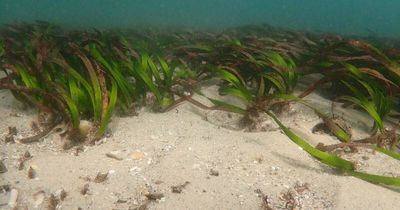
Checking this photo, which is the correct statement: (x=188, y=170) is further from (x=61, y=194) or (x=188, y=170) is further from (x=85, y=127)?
(x=85, y=127)

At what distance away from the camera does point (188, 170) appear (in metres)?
2.41

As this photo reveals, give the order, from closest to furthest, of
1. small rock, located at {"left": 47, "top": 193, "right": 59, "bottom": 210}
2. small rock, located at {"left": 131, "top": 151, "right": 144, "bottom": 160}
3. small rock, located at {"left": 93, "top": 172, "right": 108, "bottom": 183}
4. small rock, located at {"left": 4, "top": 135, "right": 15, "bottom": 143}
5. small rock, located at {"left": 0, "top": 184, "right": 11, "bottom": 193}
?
small rock, located at {"left": 47, "top": 193, "right": 59, "bottom": 210} < small rock, located at {"left": 0, "top": 184, "right": 11, "bottom": 193} < small rock, located at {"left": 93, "top": 172, "right": 108, "bottom": 183} < small rock, located at {"left": 131, "top": 151, "right": 144, "bottom": 160} < small rock, located at {"left": 4, "top": 135, "right": 15, "bottom": 143}

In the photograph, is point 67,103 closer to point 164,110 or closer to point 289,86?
point 164,110

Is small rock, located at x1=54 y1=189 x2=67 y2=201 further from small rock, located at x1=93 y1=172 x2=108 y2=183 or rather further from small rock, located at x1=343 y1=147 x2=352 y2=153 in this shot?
small rock, located at x1=343 y1=147 x2=352 y2=153

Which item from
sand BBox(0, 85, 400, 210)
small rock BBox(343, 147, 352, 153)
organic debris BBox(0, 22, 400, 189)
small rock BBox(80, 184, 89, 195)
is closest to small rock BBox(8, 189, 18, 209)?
sand BBox(0, 85, 400, 210)

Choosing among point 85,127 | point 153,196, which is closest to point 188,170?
point 153,196

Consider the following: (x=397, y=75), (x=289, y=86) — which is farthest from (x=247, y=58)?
(x=397, y=75)

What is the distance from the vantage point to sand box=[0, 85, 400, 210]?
213cm

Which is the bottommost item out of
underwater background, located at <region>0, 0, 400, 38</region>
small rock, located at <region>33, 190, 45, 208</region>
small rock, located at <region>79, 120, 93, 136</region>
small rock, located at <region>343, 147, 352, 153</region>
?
underwater background, located at <region>0, 0, 400, 38</region>

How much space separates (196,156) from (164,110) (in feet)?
2.89

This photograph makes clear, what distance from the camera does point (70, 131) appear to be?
9.01 feet

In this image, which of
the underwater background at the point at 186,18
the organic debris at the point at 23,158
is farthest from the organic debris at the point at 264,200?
the underwater background at the point at 186,18

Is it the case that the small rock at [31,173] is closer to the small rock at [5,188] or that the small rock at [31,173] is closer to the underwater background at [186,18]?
the small rock at [5,188]

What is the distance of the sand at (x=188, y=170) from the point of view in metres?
2.13
